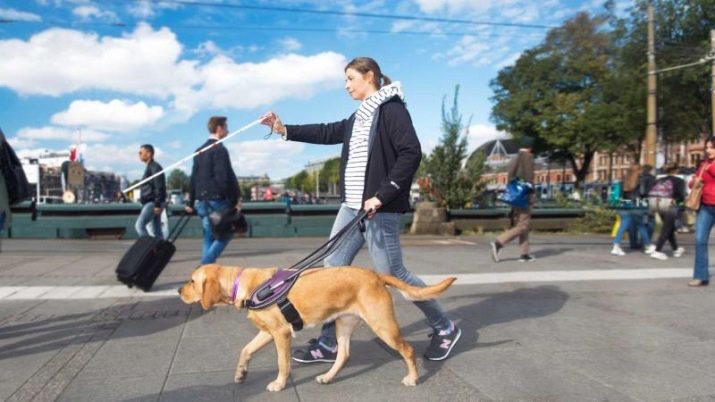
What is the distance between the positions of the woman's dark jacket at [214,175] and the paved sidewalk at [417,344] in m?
1.23

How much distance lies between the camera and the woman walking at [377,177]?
11.2 feet

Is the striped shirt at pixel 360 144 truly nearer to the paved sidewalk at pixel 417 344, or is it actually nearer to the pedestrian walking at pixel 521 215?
the paved sidewalk at pixel 417 344

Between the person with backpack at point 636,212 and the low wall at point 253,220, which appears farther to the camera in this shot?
the low wall at point 253,220

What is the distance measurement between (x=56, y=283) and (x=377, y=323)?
5230 mm

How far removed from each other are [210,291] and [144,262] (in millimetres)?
2824

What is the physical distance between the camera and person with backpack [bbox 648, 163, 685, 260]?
8.75 metres

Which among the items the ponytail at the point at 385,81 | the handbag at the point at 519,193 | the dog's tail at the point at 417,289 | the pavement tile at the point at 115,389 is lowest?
the pavement tile at the point at 115,389

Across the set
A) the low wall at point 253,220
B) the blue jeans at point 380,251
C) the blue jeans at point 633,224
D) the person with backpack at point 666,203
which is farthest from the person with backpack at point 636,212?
the blue jeans at point 380,251

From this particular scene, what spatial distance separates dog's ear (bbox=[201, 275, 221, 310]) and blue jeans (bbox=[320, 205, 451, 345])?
775 mm

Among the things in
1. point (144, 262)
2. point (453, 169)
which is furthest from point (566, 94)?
point (144, 262)

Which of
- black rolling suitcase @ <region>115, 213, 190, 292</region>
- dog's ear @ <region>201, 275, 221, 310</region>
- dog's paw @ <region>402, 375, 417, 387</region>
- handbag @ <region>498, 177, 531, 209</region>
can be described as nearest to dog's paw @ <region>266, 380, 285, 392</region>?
dog's ear @ <region>201, 275, 221, 310</region>

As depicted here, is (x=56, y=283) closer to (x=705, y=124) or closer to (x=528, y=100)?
(x=705, y=124)

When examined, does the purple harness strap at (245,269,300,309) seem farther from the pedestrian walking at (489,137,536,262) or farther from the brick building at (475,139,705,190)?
the brick building at (475,139,705,190)

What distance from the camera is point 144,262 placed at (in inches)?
223
